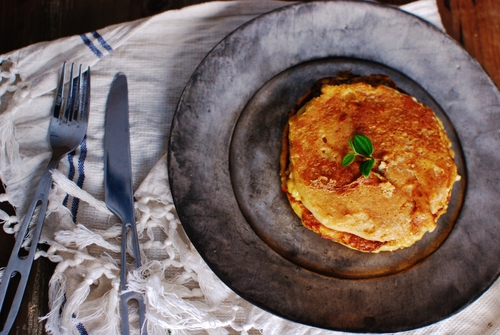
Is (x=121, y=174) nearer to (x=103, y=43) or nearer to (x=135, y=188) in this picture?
(x=135, y=188)

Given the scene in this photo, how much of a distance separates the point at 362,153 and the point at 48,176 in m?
1.89

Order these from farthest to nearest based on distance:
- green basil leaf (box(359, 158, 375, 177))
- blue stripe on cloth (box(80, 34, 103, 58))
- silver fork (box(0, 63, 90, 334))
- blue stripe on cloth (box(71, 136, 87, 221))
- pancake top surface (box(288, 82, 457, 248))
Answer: blue stripe on cloth (box(80, 34, 103, 58))
blue stripe on cloth (box(71, 136, 87, 221))
silver fork (box(0, 63, 90, 334))
pancake top surface (box(288, 82, 457, 248))
green basil leaf (box(359, 158, 375, 177))

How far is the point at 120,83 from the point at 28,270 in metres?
1.29

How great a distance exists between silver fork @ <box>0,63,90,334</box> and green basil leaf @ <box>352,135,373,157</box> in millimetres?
1701

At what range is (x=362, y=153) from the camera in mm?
2311

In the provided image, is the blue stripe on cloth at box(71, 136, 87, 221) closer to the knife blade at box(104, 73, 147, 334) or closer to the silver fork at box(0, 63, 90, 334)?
the silver fork at box(0, 63, 90, 334)

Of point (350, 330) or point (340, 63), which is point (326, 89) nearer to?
point (340, 63)

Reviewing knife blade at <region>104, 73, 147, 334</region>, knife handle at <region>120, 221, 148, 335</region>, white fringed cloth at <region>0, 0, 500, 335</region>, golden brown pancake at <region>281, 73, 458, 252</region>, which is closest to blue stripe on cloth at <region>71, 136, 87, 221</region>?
white fringed cloth at <region>0, 0, 500, 335</region>

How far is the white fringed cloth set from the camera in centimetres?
255

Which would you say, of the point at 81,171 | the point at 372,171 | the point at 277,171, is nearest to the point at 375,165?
the point at 372,171

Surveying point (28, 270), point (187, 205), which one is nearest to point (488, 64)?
point (187, 205)

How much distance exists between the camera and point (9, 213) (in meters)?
2.74

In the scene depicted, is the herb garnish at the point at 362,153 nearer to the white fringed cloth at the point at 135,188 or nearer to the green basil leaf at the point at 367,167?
the green basil leaf at the point at 367,167

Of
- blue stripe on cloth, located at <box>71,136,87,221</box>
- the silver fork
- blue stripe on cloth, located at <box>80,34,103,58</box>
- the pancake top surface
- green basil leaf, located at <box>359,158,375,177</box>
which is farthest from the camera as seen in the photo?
blue stripe on cloth, located at <box>80,34,103,58</box>
